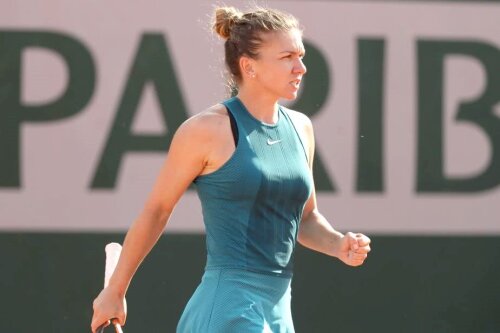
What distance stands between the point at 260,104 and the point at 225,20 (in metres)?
0.30

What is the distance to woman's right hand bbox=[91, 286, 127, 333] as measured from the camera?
10.4ft

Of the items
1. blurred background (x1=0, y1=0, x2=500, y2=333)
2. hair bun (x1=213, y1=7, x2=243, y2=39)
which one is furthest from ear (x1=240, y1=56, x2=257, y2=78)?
blurred background (x1=0, y1=0, x2=500, y2=333)

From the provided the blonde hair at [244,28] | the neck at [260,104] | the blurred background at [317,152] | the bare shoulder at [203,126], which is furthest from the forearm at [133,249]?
the blurred background at [317,152]

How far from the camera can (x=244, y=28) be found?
3.35 meters

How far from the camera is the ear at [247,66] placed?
333 cm

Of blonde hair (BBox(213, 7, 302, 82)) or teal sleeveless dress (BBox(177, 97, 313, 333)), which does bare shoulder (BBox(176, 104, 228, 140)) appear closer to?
teal sleeveless dress (BBox(177, 97, 313, 333))

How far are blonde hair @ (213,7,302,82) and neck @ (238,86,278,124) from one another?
3.4 inches

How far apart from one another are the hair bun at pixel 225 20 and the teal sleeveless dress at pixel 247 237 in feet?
1.09

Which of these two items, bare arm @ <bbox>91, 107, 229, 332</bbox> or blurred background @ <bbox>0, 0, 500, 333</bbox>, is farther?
blurred background @ <bbox>0, 0, 500, 333</bbox>

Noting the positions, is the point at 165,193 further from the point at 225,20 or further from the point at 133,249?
the point at 225,20

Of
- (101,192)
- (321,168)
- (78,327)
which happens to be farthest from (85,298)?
(321,168)

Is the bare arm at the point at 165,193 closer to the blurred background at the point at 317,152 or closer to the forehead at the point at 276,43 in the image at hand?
the forehead at the point at 276,43

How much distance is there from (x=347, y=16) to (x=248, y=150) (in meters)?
2.50

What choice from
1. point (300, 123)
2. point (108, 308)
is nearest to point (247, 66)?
point (300, 123)
